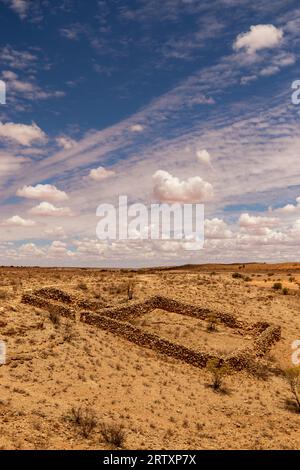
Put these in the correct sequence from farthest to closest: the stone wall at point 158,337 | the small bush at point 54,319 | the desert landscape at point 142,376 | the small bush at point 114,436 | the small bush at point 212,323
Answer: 1. the small bush at point 212,323
2. the small bush at point 54,319
3. the stone wall at point 158,337
4. the desert landscape at point 142,376
5. the small bush at point 114,436

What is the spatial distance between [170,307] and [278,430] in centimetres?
1550

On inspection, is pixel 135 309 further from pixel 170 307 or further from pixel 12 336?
pixel 12 336

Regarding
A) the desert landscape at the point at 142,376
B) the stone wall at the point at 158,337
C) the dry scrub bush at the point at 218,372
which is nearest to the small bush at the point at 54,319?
the desert landscape at the point at 142,376

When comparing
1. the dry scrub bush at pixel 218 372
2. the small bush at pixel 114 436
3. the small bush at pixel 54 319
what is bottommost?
the dry scrub bush at pixel 218 372

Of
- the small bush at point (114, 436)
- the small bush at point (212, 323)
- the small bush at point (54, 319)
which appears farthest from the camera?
the small bush at point (212, 323)

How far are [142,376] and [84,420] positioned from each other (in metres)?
6.08

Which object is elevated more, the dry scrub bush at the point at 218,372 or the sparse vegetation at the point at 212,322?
the sparse vegetation at the point at 212,322

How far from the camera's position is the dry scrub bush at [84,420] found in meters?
10.8

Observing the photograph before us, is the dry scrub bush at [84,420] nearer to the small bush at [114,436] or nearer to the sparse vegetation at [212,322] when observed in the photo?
the small bush at [114,436]

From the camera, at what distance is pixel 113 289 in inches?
1348

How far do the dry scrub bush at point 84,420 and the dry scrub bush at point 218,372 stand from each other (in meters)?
6.92

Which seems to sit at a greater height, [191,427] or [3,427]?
[3,427]

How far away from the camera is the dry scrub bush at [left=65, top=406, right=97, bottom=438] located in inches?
425
